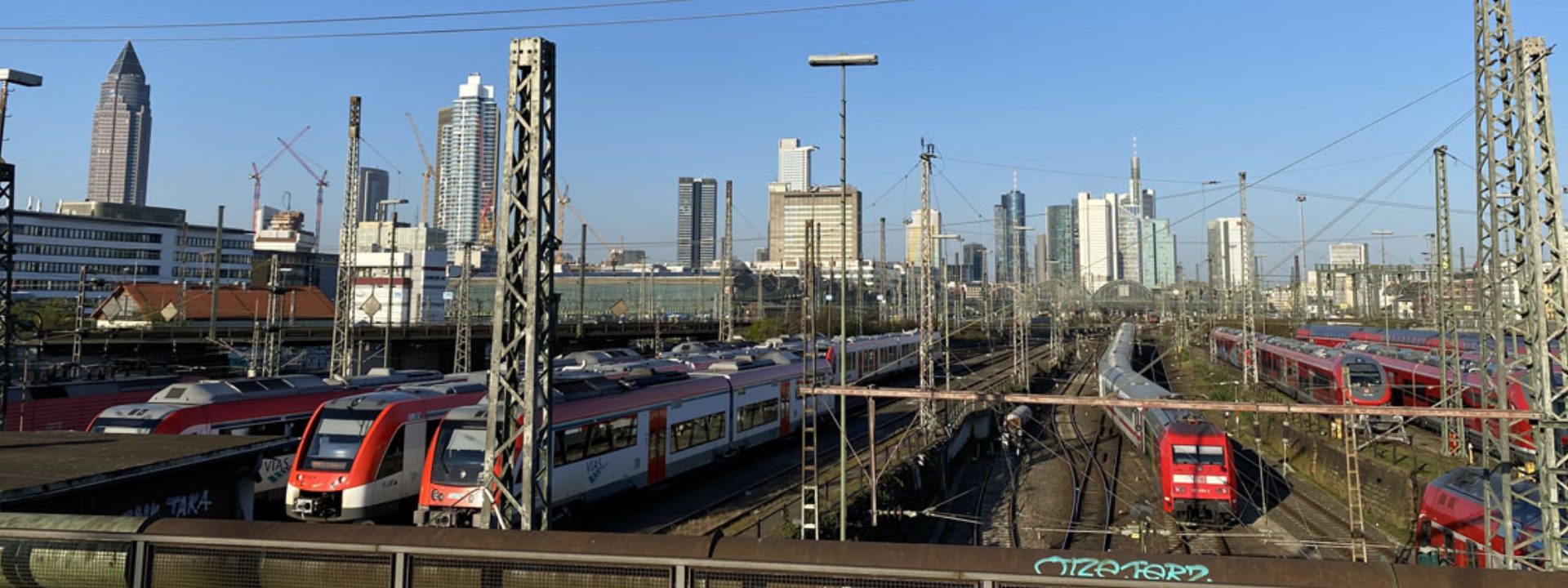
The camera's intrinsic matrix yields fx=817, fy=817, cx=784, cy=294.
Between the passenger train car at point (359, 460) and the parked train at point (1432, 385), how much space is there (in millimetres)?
24805

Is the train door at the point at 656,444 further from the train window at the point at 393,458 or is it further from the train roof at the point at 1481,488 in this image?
the train roof at the point at 1481,488

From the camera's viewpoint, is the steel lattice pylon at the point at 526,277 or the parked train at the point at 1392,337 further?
the parked train at the point at 1392,337

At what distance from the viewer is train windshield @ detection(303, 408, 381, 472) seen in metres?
15.4

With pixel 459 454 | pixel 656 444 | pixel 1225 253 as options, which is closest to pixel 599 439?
pixel 656 444

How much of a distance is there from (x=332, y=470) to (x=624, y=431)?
5.99 metres

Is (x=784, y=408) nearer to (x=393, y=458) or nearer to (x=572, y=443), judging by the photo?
(x=572, y=443)

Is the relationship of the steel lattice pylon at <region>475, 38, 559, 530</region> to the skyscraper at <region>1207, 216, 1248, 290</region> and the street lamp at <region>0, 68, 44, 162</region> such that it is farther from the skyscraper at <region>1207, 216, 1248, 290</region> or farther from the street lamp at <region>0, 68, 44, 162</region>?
the skyscraper at <region>1207, 216, 1248, 290</region>

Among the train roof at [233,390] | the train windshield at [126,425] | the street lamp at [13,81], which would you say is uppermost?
the street lamp at [13,81]

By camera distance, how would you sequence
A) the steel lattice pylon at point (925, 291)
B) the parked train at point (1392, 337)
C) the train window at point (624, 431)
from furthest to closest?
1. the parked train at point (1392, 337)
2. the steel lattice pylon at point (925, 291)
3. the train window at point (624, 431)

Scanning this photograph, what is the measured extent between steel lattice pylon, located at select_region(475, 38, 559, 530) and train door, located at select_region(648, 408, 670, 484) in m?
9.93

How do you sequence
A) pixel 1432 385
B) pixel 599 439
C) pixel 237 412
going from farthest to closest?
pixel 1432 385
pixel 599 439
pixel 237 412

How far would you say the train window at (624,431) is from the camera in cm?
1861

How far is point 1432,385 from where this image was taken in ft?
87.7

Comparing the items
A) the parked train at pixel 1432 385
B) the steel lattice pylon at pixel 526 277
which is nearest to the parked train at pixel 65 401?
the steel lattice pylon at pixel 526 277
